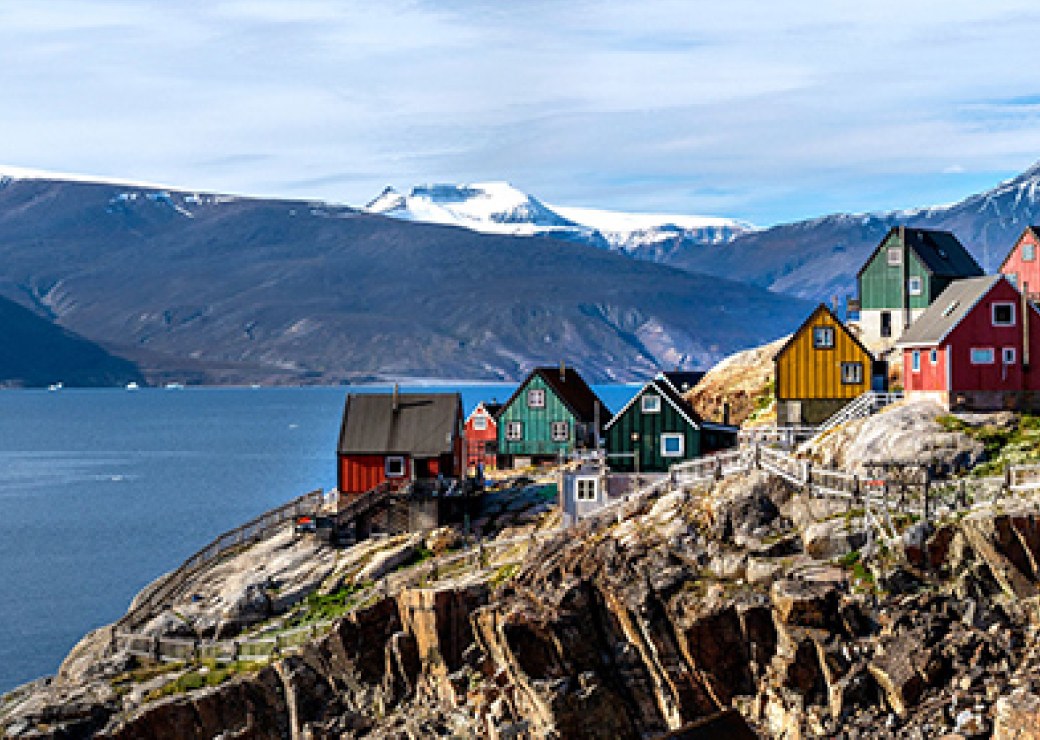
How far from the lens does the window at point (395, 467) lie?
74.2 metres

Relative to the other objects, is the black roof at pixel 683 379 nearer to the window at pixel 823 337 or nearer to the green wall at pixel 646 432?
the window at pixel 823 337

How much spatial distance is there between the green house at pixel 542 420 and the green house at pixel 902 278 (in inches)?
717

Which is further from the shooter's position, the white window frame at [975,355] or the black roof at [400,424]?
the black roof at [400,424]

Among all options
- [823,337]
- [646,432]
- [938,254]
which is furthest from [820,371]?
[938,254]

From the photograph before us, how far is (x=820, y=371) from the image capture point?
69.1 meters

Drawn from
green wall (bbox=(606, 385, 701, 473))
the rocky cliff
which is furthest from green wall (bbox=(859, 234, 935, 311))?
the rocky cliff

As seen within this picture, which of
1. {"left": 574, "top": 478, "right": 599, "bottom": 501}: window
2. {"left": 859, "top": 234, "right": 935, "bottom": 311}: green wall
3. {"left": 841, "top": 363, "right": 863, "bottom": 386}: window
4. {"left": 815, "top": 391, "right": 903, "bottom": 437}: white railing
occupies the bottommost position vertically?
{"left": 574, "top": 478, "right": 599, "bottom": 501}: window

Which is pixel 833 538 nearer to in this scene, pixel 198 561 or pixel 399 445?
pixel 399 445

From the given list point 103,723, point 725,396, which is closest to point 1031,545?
point 103,723

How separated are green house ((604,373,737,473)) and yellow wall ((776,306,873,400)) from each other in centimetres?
462

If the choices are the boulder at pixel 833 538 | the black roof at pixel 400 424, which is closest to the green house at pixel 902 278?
the black roof at pixel 400 424

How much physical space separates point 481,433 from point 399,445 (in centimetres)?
2211

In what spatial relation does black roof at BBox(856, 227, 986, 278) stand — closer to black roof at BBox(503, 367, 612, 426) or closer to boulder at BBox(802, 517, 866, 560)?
black roof at BBox(503, 367, 612, 426)

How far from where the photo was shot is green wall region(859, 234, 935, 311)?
286ft
